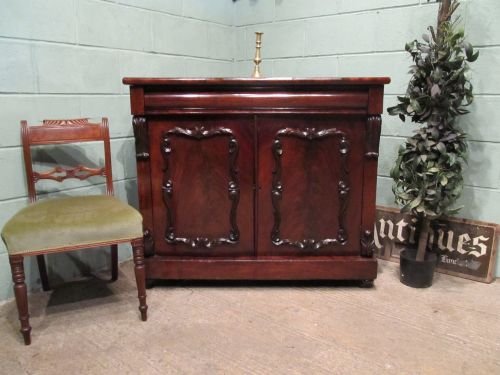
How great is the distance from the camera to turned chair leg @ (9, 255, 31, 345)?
150 cm

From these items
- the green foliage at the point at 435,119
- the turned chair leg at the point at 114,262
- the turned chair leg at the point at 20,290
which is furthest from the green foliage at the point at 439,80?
the turned chair leg at the point at 20,290

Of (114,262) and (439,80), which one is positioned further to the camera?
(114,262)

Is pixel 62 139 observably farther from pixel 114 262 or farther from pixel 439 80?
pixel 439 80

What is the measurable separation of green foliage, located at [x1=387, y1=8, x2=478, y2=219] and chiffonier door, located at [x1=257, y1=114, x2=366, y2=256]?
252 millimetres

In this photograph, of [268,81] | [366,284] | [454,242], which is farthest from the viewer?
[454,242]

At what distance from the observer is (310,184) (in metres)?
1.90

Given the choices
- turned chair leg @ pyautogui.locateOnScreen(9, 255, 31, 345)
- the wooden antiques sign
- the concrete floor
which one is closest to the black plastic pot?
the concrete floor

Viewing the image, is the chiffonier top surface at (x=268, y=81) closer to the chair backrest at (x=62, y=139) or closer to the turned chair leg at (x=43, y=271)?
the chair backrest at (x=62, y=139)

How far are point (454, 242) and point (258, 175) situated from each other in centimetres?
108

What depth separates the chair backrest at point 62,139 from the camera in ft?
5.88

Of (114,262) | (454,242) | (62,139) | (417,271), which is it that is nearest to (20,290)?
(114,262)

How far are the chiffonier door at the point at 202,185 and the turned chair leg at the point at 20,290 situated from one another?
1.93 ft

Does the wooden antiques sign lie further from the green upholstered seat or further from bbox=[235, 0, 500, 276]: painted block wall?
the green upholstered seat

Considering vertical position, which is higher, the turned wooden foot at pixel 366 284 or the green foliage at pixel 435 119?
the green foliage at pixel 435 119
